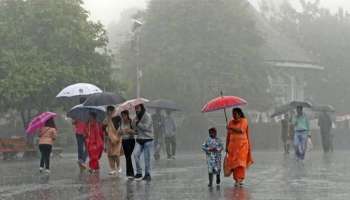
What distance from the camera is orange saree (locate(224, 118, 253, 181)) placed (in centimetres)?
1475

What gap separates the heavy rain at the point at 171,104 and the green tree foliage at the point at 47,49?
0.06 meters

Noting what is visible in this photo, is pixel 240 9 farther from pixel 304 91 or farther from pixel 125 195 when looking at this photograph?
pixel 125 195

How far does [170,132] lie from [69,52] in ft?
32.8

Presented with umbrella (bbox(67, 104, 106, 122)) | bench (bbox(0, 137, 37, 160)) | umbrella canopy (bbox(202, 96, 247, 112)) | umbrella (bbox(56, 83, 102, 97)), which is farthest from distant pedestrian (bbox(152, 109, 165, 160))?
umbrella canopy (bbox(202, 96, 247, 112))

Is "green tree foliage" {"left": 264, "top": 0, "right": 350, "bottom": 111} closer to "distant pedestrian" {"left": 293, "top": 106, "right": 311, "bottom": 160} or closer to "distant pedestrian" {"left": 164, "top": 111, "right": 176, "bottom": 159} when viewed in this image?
"distant pedestrian" {"left": 164, "top": 111, "right": 176, "bottom": 159}

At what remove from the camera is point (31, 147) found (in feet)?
103

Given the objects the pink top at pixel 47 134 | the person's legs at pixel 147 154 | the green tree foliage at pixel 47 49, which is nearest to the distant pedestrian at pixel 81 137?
the pink top at pixel 47 134

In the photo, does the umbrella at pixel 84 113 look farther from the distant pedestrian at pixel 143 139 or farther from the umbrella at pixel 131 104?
the distant pedestrian at pixel 143 139

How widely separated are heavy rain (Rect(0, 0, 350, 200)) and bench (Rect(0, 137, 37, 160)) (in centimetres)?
5

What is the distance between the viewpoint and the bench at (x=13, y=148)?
30.2 metres

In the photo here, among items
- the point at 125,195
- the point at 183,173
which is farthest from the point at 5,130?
the point at 125,195

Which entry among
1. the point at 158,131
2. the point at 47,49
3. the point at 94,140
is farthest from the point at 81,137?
the point at 47,49

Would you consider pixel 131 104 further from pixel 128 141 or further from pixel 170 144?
pixel 170 144

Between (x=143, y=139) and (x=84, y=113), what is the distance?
11.8ft
